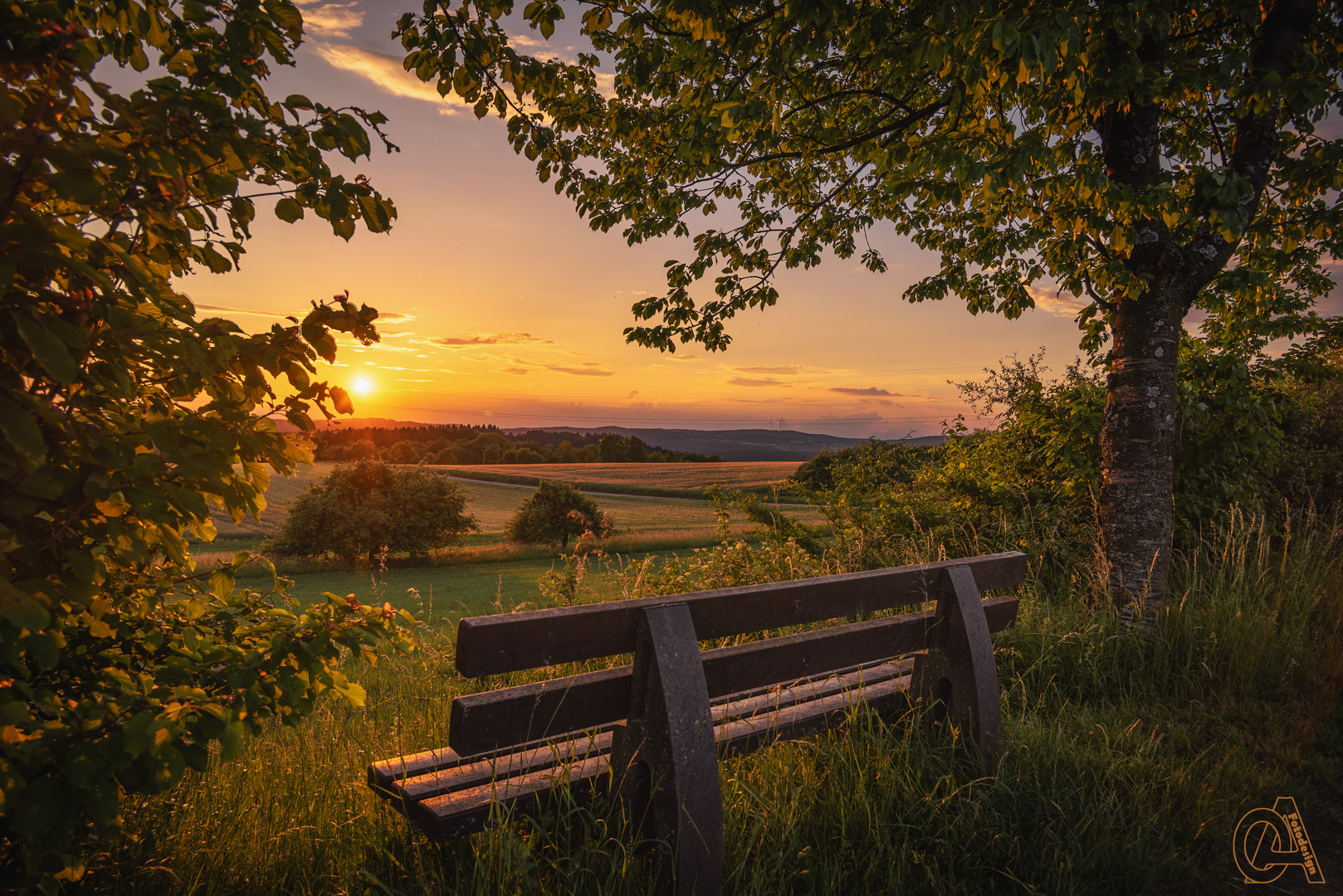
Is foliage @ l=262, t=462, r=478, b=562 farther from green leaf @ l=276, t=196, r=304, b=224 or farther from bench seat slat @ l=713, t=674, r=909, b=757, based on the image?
green leaf @ l=276, t=196, r=304, b=224

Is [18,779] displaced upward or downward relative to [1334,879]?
upward

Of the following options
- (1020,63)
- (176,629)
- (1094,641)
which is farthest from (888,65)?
(176,629)

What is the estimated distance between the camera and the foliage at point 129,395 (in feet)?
Answer: 4.63

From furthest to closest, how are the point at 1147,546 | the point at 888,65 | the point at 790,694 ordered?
1. the point at 888,65
2. the point at 1147,546
3. the point at 790,694

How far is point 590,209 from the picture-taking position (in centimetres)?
655

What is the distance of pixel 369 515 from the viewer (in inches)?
920

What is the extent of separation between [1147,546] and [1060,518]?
5.54ft

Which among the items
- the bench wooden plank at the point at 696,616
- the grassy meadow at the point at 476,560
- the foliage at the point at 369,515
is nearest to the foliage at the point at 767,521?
the bench wooden plank at the point at 696,616

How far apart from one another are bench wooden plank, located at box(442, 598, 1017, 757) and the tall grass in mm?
329

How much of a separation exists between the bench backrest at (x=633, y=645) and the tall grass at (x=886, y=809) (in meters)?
0.36

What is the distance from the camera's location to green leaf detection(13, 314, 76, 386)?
4.16 ft

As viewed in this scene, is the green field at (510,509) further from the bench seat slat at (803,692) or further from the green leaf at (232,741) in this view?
the green leaf at (232,741)

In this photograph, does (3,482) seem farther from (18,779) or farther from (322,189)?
(322,189)

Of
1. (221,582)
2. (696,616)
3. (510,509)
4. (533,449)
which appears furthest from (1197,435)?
(533,449)
